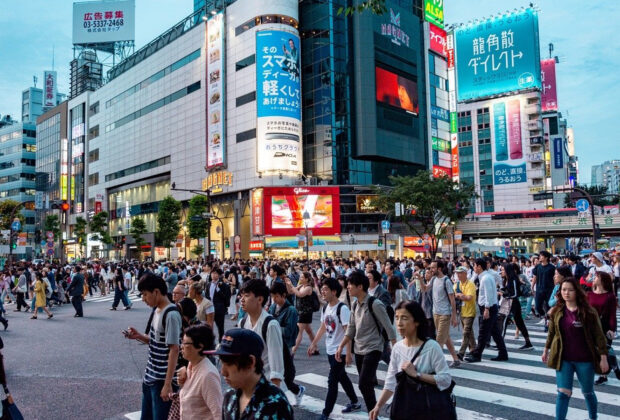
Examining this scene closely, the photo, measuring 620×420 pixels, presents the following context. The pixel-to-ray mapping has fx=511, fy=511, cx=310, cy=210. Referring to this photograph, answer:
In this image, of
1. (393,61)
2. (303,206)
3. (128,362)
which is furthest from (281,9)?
(128,362)

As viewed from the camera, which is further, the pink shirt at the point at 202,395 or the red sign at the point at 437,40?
the red sign at the point at 437,40

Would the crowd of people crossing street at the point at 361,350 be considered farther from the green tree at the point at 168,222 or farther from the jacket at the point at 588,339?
A: the green tree at the point at 168,222

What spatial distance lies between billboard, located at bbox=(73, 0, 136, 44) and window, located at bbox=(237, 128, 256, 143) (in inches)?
1645

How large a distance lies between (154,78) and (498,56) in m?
57.6

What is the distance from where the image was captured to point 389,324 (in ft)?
18.6

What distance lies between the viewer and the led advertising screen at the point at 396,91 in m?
57.0

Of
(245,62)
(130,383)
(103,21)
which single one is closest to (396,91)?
(245,62)

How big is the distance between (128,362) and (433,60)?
63750 mm

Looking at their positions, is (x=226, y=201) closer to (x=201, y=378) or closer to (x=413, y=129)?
(x=413, y=129)

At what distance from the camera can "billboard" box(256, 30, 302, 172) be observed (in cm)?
5050

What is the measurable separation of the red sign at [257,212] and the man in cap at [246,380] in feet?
158

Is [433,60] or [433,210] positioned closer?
[433,210]

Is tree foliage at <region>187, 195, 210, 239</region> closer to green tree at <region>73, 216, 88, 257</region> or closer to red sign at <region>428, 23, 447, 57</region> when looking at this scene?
green tree at <region>73, 216, 88, 257</region>

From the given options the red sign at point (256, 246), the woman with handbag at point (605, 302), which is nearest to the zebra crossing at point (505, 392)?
the woman with handbag at point (605, 302)
